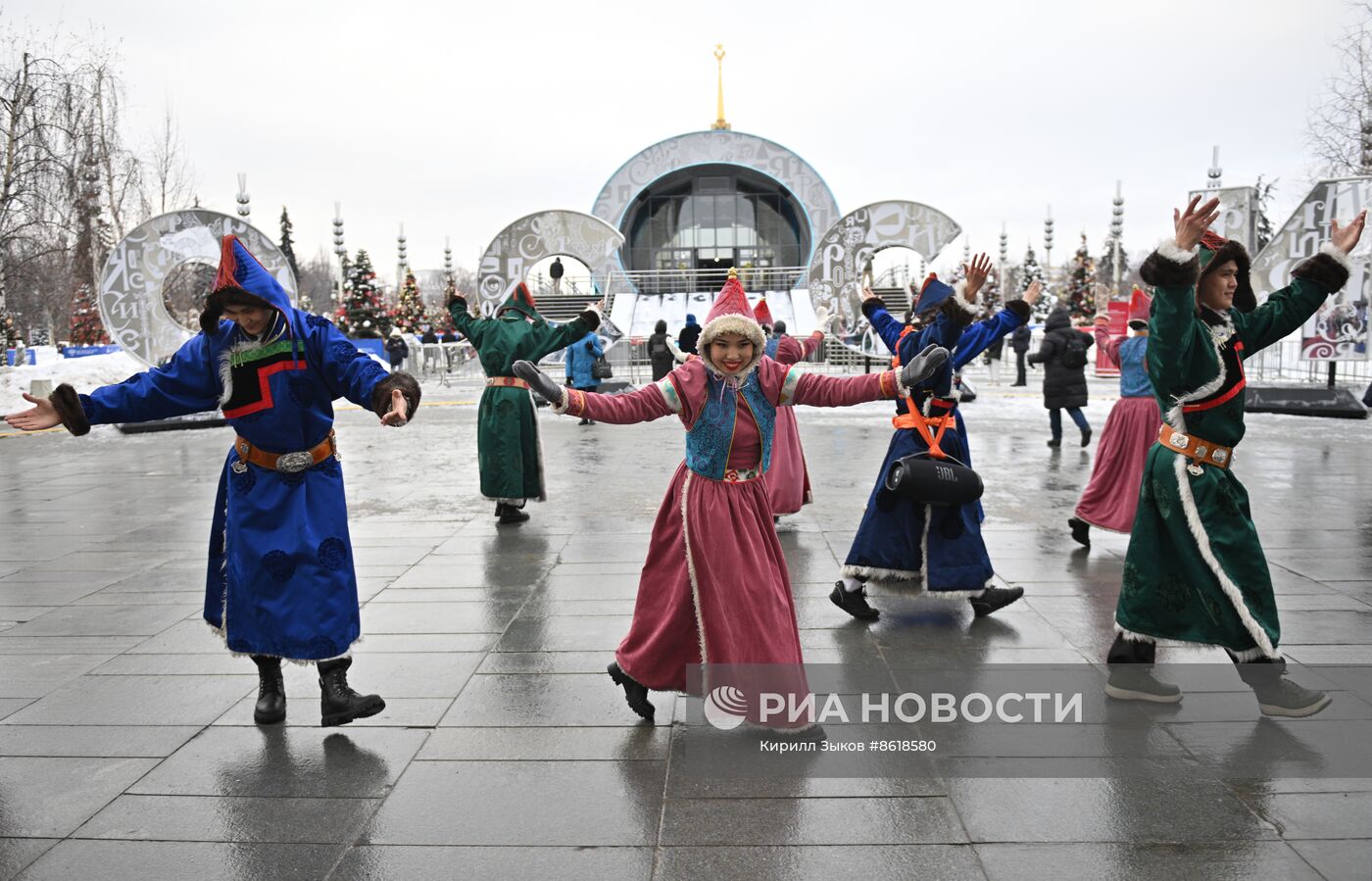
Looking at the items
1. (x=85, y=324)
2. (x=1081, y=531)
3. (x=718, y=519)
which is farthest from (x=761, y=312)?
(x=85, y=324)

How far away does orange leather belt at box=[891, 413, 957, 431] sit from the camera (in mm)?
5434

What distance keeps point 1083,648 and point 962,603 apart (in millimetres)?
928

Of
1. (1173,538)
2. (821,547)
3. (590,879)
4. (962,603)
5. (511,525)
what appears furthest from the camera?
(511,525)

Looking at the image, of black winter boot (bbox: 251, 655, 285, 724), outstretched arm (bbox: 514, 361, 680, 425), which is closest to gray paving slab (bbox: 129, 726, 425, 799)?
black winter boot (bbox: 251, 655, 285, 724)

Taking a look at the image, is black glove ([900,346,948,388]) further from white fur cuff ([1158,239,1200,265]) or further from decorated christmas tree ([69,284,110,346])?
decorated christmas tree ([69,284,110,346])

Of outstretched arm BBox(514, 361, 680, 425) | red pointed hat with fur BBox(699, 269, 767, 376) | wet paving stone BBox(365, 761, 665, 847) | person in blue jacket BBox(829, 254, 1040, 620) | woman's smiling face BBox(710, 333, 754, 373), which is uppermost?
red pointed hat with fur BBox(699, 269, 767, 376)

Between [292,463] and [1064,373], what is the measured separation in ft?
33.9

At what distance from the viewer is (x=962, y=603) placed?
5570 mm

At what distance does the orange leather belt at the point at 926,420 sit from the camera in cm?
543

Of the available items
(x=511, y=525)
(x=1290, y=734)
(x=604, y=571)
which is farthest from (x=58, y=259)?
(x=1290, y=734)

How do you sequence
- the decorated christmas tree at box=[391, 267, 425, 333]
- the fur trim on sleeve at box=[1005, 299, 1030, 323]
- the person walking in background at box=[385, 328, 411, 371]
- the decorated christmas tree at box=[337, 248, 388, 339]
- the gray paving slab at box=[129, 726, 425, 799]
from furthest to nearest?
the decorated christmas tree at box=[391, 267, 425, 333]
the decorated christmas tree at box=[337, 248, 388, 339]
the person walking in background at box=[385, 328, 411, 371]
the fur trim on sleeve at box=[1005, 299, 1030, 323]
the gray paving slab at box=[129, 726, 425, 799]

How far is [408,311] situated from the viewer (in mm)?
43188

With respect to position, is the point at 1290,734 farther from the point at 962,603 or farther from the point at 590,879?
the point at 590,879

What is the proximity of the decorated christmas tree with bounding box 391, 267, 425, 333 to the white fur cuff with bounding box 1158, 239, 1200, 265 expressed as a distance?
39821mm
